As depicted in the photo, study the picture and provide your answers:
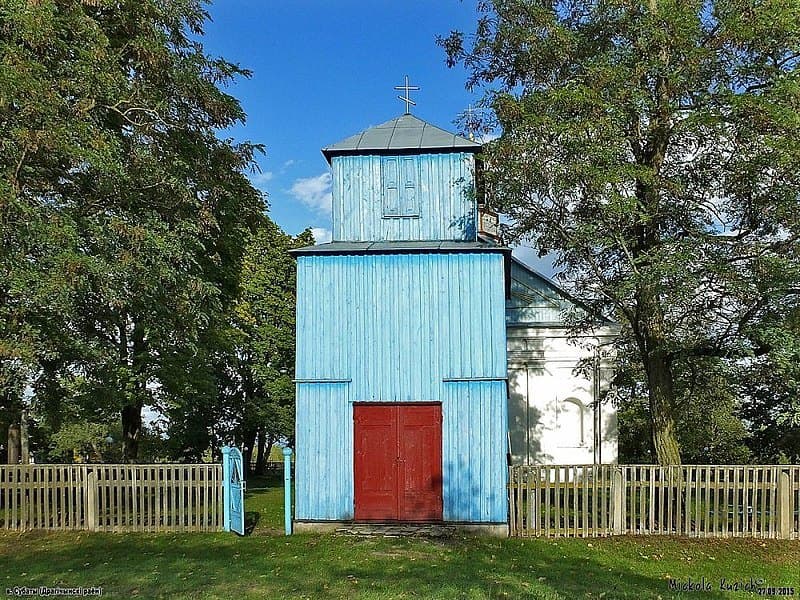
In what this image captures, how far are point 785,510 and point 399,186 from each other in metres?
9.08

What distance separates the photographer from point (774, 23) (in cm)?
1385

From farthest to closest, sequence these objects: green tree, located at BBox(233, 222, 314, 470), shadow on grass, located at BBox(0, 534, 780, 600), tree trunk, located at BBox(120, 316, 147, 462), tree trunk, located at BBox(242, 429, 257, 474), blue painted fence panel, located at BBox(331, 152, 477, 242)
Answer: tree trunk, located at BBox(242, 429, 257, 474)
green tree, located at BBox(233, 222, 314, 470)
tree trunk, located at BBox(120, 316, 147, 462)
blue painted fence panel, located at BBox(331, 152, 477, 242)
shadow on grass, located at BBox(0, 534, 780, 600)

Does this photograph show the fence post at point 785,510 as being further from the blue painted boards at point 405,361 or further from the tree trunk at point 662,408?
the blue painted boards at point 405,361

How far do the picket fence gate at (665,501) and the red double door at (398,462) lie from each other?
1.50m

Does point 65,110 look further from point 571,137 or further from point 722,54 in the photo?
point 722,54

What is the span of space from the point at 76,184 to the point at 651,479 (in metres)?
12.1

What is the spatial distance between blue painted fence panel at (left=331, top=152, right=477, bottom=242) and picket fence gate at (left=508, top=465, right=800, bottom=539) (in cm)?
487

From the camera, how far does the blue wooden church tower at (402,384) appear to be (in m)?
15.0

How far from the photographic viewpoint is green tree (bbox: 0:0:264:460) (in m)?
14.0

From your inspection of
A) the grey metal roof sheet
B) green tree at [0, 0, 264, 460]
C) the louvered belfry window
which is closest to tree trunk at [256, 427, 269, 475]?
green tree at [0, 0, 264, 460]

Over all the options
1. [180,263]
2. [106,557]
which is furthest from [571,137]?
[106,557]

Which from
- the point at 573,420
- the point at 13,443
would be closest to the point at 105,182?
the point at 13,443

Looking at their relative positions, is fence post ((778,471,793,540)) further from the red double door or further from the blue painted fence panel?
the blue painted fence panel

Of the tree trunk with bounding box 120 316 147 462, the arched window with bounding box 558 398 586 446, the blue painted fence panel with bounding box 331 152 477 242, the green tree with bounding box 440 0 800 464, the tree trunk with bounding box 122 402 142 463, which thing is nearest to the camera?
the green tree with bounding box 440 0 800 464
